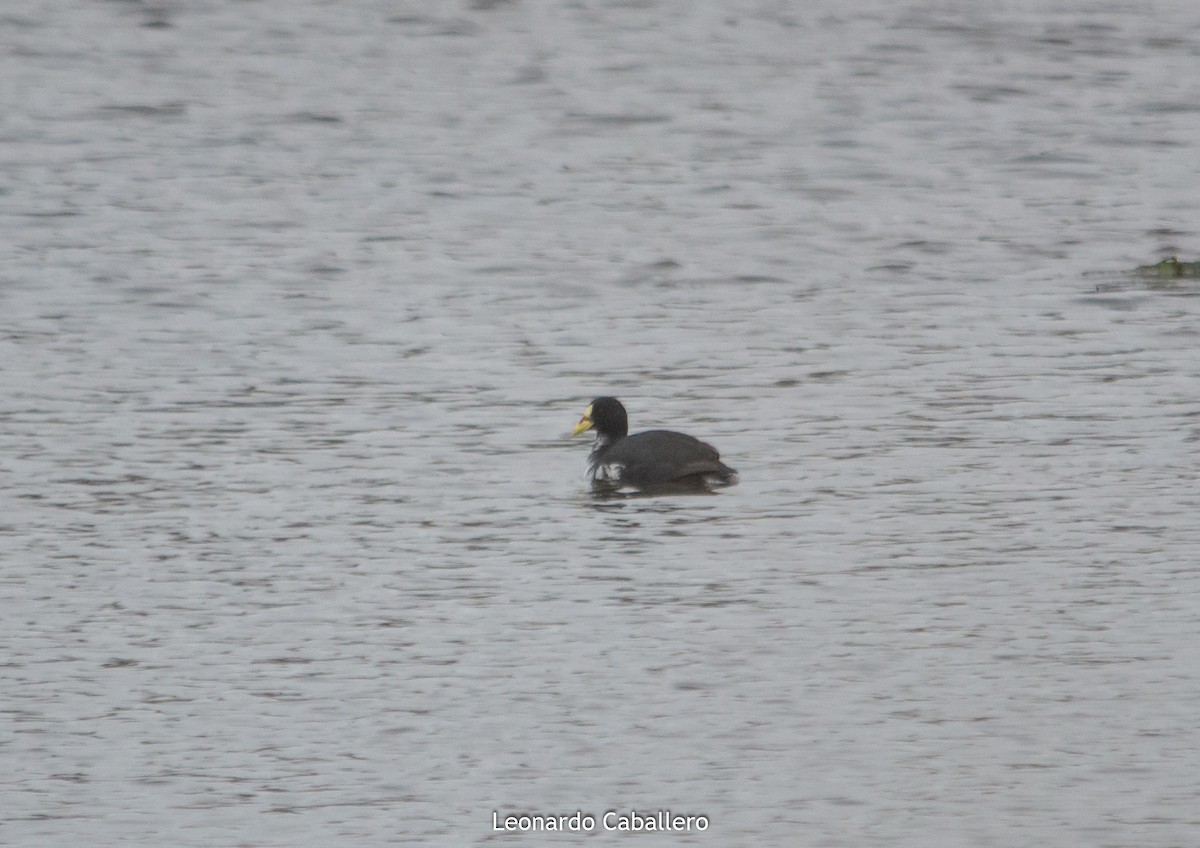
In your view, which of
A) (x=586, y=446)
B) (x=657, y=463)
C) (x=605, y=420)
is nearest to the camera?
(x=657, y=463)

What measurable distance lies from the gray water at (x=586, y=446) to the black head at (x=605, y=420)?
0.85 feet

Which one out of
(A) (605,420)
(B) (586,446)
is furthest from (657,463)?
(B) (586,446)

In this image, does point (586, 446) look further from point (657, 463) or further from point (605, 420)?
point (657, 463)

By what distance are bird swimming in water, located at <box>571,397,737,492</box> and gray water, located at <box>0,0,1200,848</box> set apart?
0.16m

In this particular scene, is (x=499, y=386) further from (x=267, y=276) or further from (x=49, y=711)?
(x=49, y=711)

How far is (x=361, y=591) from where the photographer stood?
1044 centimetres

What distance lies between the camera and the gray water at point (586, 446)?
27.3ft

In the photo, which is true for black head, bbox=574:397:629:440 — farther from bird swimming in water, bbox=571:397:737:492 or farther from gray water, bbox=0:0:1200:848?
gray water, bbox=0:0:1200:848

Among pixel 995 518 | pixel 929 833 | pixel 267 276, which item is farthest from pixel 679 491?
pixel 267 276

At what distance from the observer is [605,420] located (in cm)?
1310

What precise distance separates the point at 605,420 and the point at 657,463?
604 millimetres

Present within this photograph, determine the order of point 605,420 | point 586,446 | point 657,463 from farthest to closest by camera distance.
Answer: point 586,446 < point 605,420 < point 657,463

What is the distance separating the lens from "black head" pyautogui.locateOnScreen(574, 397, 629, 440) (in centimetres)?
1310

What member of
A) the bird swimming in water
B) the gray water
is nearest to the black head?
the bird swimming in water
